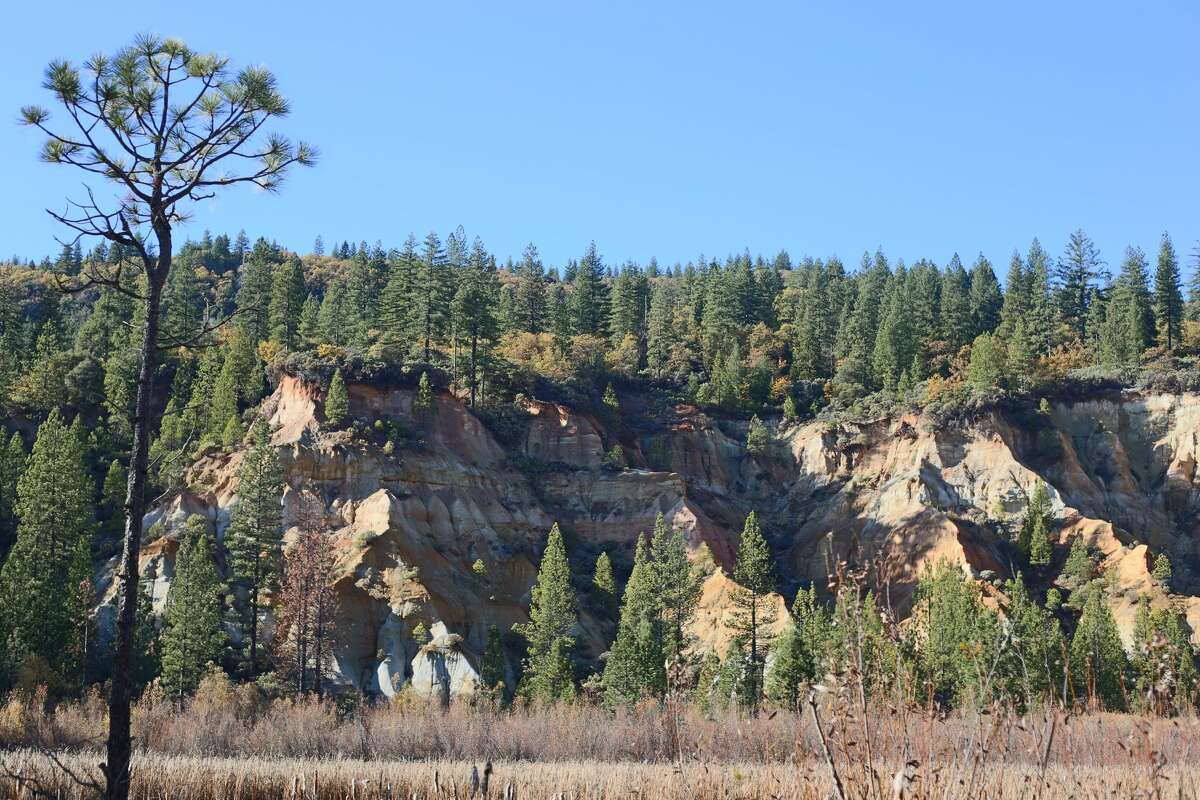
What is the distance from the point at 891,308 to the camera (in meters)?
84.5

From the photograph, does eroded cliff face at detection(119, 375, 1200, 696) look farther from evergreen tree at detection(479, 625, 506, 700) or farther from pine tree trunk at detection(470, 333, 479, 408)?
pine tree trunk at detection(470, 333, 479, 408)

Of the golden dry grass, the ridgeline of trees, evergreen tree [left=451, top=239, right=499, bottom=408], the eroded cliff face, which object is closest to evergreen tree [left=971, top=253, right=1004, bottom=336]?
the ridgeline of trees

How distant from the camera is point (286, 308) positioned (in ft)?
261

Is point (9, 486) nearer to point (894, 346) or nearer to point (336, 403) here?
point (336, 403)

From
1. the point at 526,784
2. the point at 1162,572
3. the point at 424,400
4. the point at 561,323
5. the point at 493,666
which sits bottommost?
the point at 493,666

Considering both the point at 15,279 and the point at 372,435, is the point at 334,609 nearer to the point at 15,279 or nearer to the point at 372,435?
the point at 372,435

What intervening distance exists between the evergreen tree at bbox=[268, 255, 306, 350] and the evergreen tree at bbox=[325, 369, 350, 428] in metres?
17.8

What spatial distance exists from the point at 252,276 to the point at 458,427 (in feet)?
105

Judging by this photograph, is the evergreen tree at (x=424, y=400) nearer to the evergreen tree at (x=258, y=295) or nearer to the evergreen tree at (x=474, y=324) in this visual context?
the evergreen tree at (x=474, y=324)

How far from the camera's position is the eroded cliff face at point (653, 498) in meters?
53.8

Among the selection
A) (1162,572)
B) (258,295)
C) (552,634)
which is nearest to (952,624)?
(552,634)

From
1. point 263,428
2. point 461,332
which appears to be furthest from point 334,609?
point 461,332

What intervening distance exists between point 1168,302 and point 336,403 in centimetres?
5970

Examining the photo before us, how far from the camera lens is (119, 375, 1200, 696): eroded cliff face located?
176 ft
